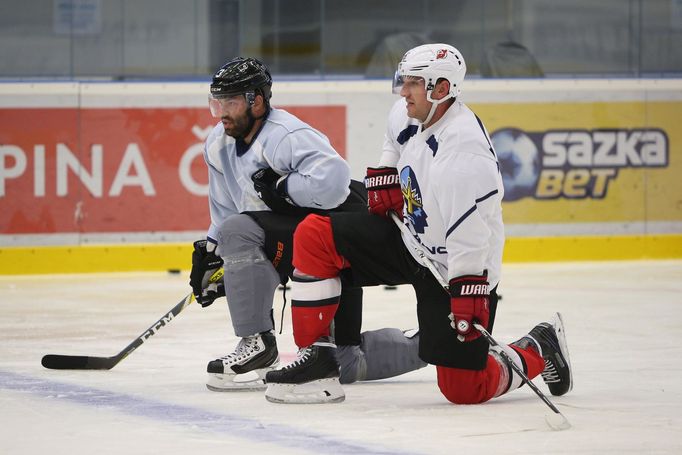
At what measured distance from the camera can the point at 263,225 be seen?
14.1 ft

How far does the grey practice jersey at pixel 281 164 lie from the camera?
14.2 feet

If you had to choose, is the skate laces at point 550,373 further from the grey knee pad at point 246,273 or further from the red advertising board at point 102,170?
the red advertising board at point 102,170

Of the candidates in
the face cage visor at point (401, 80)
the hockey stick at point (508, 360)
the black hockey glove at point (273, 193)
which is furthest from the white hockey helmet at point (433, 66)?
the black hockey glove at point (273, 193)

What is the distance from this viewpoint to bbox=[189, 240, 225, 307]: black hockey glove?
4.52 meters

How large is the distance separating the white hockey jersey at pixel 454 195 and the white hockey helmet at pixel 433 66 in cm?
7

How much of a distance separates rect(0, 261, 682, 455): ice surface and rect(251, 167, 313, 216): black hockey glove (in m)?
0.55

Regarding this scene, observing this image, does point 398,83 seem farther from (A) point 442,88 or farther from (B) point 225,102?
(B) point 225,102

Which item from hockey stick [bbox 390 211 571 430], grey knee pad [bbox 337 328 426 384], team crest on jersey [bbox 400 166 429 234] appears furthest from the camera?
grey knee pad [bbox 337 328 426 384]

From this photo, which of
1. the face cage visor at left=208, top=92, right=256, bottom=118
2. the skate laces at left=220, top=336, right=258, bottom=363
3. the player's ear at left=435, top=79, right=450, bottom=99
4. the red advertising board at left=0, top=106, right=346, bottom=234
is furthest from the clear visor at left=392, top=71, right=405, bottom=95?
the red advertising board at left=0, top=106, right=346, bottom=234

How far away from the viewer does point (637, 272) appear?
8203 millimetres

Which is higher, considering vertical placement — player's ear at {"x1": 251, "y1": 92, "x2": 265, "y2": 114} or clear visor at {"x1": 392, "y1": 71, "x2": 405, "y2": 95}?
clear visor at {"x1": 392, "y1": 71, "x2": 405, "y2": 95}

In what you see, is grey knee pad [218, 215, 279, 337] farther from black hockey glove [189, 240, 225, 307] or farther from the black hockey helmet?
the black hockey helmet

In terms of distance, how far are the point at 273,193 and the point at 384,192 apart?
17.8 inches

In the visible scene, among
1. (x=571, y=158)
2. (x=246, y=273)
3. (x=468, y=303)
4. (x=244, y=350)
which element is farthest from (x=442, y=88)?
(x=571, y=158)
